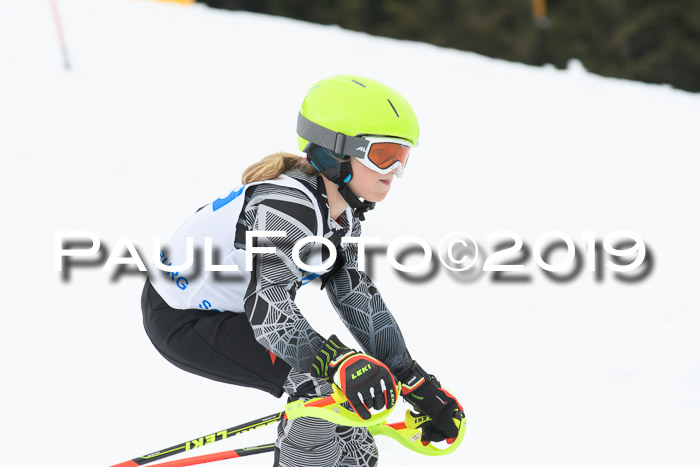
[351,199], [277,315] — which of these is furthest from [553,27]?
[277,315]

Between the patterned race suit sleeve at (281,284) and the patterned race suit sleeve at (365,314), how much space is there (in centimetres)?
40

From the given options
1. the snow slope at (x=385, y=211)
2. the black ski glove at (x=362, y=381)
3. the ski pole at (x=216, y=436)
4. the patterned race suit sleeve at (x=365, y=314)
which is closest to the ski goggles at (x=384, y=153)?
the patterned race suit sleeve at (x=365, y=314)

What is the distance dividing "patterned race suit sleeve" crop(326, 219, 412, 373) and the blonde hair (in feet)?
0.95

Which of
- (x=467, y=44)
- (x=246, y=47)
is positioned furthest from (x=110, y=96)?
(x=467, y=44)

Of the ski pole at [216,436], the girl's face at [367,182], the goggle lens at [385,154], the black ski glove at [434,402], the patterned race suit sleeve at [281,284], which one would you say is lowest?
the ski pole at [216,436]

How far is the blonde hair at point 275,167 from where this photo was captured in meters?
2.79

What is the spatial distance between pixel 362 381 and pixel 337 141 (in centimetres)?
78

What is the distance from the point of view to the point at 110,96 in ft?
29.3

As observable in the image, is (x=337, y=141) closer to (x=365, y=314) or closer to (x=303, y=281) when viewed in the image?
(x=303, y=281)

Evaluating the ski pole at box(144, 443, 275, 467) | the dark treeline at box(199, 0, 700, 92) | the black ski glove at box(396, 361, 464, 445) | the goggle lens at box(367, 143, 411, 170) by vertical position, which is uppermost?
the dark treeline at box(199, 0, 700, 92)

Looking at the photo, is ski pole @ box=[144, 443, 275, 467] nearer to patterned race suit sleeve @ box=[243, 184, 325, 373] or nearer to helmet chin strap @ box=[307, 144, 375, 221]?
patterned race suit sleeve @ box=[243, 184, 325, 373]

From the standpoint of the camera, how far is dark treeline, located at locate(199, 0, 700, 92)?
2384 cm

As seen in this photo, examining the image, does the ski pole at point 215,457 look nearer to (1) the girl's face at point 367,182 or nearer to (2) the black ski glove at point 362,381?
(2) the black ski glove at point 362,381
